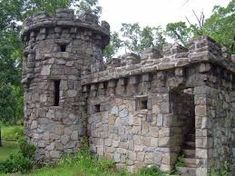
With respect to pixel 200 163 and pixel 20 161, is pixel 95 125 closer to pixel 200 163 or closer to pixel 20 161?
pixel 20 161

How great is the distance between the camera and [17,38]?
2006 centimetres

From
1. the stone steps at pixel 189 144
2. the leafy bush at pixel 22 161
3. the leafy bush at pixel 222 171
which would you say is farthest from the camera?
the leafy bush at pixel 22 161

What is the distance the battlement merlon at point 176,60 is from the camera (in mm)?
7961

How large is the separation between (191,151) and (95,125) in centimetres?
327

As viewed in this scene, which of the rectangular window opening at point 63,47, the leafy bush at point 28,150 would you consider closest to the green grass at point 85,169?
the leafy bush at point 28,150

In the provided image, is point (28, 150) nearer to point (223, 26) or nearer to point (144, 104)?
point (144, 104)

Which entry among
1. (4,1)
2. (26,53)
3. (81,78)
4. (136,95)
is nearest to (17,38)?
(4,1)

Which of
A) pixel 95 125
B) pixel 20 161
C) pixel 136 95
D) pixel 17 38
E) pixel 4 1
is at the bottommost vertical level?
pixel 20 161

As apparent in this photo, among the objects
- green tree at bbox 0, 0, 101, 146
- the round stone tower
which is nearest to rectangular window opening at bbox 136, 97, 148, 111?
the round stone tower

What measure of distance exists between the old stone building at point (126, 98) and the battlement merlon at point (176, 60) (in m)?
0.02

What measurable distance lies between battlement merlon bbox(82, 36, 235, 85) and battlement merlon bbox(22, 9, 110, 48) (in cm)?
164

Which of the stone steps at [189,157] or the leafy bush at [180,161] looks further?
the leafy bush at [180,161]

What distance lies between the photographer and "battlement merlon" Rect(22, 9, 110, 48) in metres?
11.1

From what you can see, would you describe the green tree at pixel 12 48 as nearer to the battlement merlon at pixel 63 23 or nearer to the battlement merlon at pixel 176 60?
the battlement merlon at pixel 63 23
